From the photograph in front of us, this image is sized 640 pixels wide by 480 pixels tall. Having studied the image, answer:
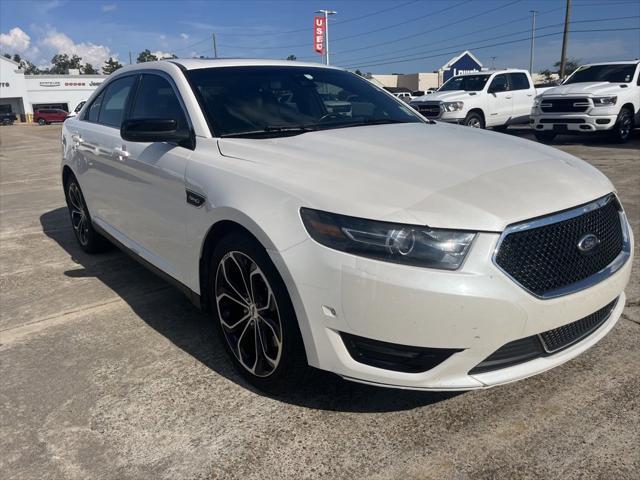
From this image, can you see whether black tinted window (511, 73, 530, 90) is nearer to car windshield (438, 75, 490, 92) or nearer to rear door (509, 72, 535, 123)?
rear door (509, 72, 535, 123)

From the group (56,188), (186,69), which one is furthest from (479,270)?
(56,188)

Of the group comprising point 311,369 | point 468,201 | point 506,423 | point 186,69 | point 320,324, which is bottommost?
point 506,423

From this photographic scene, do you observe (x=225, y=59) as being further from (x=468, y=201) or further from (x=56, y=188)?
(x=56, y=188)

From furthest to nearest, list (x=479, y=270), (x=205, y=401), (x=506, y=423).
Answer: (x=205, y=401) < (x=506, y=423) < (x=479, y=270)

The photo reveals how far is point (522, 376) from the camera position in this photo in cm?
221

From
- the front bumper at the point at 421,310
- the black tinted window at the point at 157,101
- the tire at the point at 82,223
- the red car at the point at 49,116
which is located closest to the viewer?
the front bumper at the point at 421,310

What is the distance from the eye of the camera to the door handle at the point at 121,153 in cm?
372

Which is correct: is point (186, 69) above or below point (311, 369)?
above

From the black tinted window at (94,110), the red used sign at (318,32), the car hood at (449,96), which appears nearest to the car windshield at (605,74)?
the car hood at (449,96)

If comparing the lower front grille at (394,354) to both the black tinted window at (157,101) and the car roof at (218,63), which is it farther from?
the car roof at (218,63)

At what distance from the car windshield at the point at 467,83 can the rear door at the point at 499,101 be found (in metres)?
0.25

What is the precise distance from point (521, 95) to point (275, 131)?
14.0 m

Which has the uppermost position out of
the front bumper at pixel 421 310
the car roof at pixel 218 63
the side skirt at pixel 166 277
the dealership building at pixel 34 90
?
the dealership building at pixel 34 90

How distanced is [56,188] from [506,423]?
30.1ft
